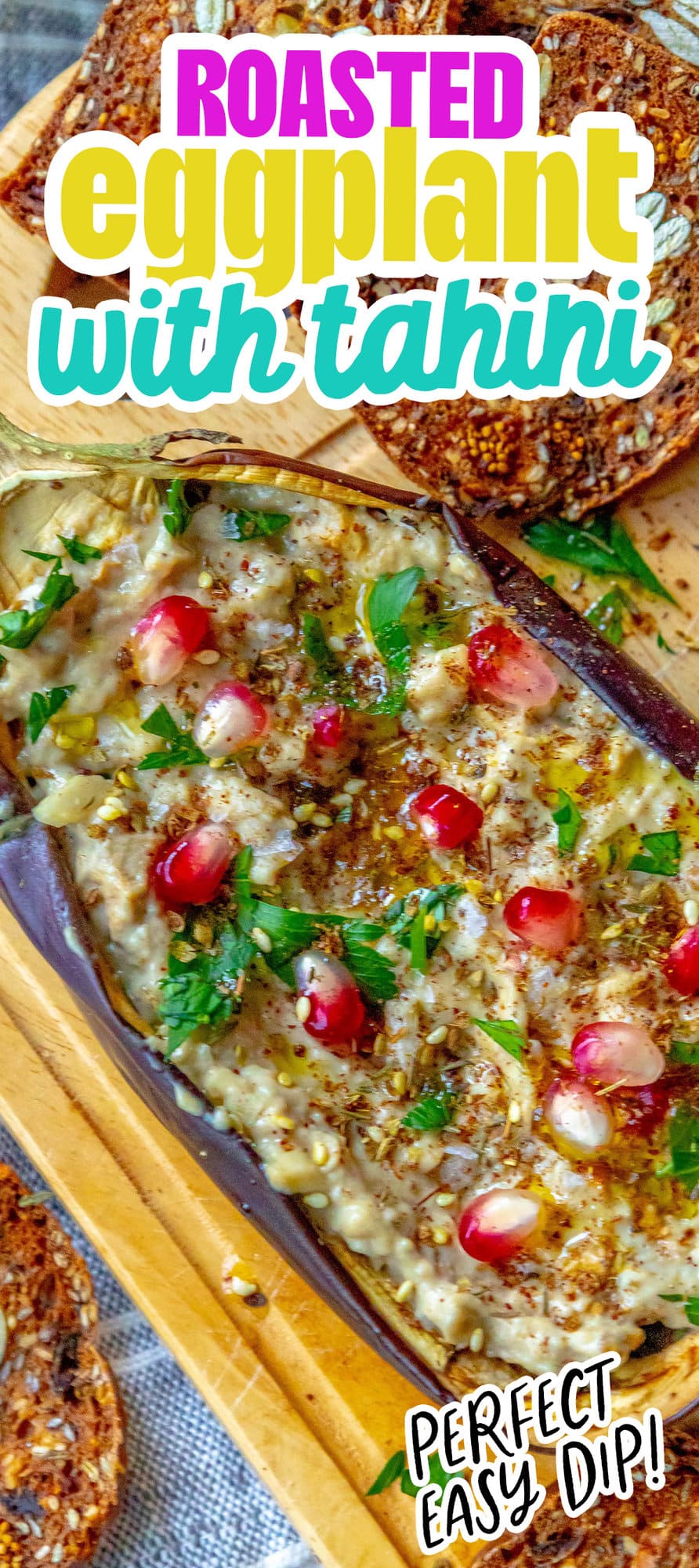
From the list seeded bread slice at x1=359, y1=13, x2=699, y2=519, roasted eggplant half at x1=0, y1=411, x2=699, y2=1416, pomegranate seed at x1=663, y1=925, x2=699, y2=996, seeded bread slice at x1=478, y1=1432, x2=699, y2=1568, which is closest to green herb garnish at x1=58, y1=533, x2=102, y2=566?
roasted eggplant half at x1=0, y1=411, x2=699, y2=1416

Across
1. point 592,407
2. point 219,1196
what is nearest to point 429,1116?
point 219,1196

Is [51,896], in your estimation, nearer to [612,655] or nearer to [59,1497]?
[612,655]

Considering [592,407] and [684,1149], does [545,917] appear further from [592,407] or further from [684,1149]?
[592,407]

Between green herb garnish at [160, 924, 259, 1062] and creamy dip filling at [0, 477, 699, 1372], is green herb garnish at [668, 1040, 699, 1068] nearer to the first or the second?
creamy dip filling at [0, 477, 699, 1372]

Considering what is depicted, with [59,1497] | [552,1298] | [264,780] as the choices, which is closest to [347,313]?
[264,780]

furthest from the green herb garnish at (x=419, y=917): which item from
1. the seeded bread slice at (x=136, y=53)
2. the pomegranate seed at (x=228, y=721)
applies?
the seeded bread slice at (x=136, y=53)

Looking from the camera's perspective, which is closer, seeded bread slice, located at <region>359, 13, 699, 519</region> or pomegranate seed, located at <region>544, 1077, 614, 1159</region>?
pomegranate seed, located at <region>544, 1077, 614, 1159</region>

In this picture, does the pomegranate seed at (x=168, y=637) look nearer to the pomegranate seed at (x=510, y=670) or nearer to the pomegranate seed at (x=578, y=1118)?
the pomegranate seed at (x=510, y=670)
